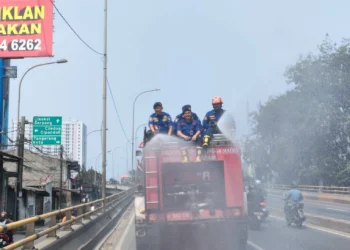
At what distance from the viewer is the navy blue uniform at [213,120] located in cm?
932

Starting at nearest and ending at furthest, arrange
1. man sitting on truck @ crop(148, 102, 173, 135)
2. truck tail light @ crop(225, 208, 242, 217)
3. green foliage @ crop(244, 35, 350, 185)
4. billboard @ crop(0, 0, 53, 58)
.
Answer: truck tail light @ crop(225, 208, 242, 217) → man sitting on truck @ crop(148, 102, 173, 135) → billboard @ crop(0, 0, 53, 58) → green foliage @ crop(244, 35, 350, 185)

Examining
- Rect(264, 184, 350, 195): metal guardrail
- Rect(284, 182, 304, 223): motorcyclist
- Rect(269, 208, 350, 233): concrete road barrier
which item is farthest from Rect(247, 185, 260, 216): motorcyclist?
Rect(264, 184, 350, 195): metal guardrail

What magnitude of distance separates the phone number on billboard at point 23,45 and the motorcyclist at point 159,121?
52.7 feet

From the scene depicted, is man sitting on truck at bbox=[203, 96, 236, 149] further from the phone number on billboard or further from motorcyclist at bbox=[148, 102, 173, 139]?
the phone number on billboard

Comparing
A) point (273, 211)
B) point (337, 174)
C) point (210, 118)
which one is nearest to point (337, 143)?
point (337, 174)

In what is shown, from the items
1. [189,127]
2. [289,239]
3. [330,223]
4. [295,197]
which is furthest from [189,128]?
[330,223]

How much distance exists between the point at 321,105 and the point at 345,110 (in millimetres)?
2585

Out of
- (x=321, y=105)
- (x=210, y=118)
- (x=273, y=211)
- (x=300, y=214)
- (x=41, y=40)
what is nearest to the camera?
(x=210, y=118)

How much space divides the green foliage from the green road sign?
2154cm

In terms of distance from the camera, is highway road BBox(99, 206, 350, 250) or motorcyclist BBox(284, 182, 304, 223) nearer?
highway road BBox(99, 206, 350, 250)

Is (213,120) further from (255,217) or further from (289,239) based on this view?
(255,217)

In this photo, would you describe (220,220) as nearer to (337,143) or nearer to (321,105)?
(321,105)

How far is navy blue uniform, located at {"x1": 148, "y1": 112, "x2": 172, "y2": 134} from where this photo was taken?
32.1 feet

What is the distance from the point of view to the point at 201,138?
907cm
